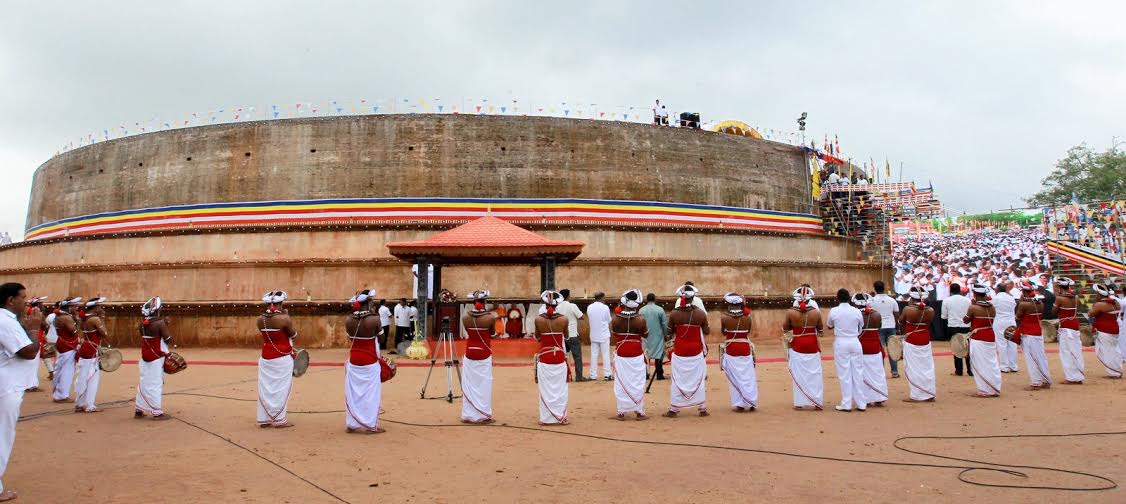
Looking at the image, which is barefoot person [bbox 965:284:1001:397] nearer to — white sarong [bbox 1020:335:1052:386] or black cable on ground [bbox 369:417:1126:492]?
white sarong [bbox 1020:335:1052:386]

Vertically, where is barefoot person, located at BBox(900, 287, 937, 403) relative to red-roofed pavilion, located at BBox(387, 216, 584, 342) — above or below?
below

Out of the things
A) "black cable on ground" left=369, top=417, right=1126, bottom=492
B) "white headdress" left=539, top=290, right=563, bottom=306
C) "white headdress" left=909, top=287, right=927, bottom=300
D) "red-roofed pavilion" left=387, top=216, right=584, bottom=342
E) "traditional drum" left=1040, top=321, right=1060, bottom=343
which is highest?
"red-roofed pavilion" left=387, top=216, right=584, bottom=342

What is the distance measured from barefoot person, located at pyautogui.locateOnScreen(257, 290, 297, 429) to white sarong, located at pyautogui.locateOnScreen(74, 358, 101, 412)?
2646 mm

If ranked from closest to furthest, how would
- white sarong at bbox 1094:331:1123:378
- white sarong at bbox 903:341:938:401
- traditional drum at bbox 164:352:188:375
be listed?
traditional drum at bbox 164:352:188:375 → white sarong at bbox 903:341:938:401 → white sarong at bbox 1094:331:1123:378

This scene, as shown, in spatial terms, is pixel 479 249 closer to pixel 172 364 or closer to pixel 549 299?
pixel 549 299

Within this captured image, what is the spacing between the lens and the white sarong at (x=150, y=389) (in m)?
7.77

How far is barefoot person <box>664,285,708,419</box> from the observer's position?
7.93m

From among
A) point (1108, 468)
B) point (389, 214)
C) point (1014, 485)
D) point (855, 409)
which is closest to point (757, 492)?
point (1014, 485)

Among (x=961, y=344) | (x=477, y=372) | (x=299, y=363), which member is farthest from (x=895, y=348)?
(x=299, y=363)

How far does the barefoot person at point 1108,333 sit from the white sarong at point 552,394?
9.20 metres

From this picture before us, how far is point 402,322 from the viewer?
16062 millimetres

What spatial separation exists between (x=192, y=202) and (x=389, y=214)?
7.01 m

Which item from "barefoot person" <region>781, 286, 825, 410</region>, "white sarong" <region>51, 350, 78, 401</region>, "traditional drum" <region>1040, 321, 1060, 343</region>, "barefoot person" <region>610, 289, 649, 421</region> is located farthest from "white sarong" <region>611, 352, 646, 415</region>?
"white sarong" <region>51, 350, 78, 401</region>

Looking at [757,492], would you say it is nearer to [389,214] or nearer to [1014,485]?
[1014,485]
